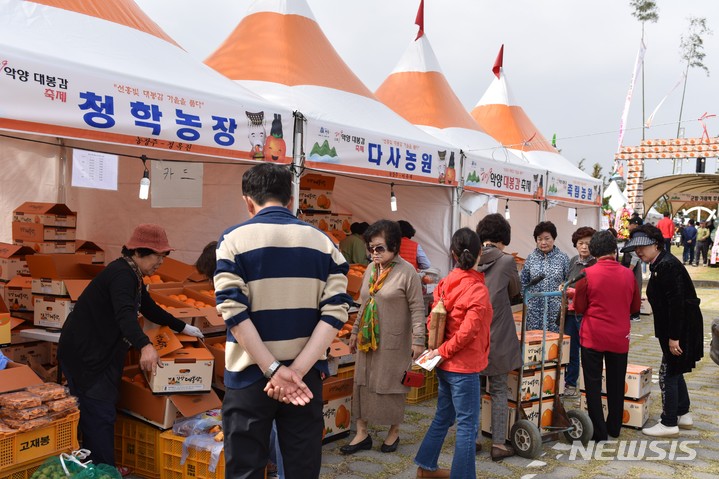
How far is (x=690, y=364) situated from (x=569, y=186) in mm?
6689

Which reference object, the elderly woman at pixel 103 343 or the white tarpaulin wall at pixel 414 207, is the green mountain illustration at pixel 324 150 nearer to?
the elderly woman at pixel 103 343

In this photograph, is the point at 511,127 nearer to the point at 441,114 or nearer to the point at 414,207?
the point at 441,114

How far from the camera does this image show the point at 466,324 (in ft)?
11.0

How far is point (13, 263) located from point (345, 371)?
295 cm

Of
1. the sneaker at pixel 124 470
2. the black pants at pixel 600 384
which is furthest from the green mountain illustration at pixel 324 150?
the sneaker at pixel 124 470

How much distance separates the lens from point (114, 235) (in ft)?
22.1

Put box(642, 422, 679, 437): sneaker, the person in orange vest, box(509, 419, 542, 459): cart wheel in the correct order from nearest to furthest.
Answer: box(509, 419, 542, 459): cart wheel, box(642, 422, 679, 437): sneaker, the person in orange vest

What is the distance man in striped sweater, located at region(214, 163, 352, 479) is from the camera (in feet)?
6.82

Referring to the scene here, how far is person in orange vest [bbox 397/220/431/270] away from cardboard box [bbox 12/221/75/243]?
3255mm

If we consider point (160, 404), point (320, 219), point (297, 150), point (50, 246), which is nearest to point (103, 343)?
point (160, 404)

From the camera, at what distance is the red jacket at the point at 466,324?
3357 millimetres

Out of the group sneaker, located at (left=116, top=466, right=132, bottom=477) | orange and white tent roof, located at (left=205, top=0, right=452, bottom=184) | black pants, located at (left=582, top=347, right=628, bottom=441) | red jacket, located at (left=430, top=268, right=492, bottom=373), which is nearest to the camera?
red jacket, located at (left=430, top=268, right=492, bottom=373)

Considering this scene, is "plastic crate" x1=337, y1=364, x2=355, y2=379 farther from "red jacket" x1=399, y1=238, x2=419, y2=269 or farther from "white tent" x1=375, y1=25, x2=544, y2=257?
"white tent" x1=375, y1=25, x2=544, y2=257

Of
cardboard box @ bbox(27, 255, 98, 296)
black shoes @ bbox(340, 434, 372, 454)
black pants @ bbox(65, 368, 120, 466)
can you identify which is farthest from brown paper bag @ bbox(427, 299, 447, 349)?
cardboard box @ bbox(27, 255, 98, 296)
